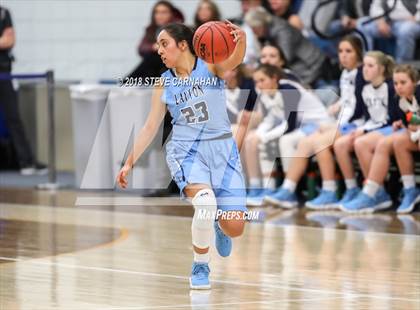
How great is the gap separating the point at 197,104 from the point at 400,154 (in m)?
3.97

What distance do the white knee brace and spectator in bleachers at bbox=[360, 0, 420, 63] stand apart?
5124mm

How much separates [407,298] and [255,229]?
313cm

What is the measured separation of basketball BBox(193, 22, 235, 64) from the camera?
6422 millimetres

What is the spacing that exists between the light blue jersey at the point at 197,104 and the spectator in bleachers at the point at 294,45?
486 centimetres

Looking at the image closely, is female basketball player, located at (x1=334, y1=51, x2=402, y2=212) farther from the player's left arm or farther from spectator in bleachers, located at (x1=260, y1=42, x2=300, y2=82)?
the player's left arm

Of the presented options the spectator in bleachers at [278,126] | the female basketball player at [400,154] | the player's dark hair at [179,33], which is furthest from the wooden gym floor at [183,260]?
the player's dark hair at [179,33]

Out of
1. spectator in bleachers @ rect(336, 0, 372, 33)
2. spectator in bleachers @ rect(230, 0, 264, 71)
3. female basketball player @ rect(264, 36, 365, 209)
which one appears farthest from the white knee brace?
spectator in bleachers @ rect(336, 0, 372, 33)

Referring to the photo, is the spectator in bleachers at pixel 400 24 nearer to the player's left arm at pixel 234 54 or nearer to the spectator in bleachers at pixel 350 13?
the spectator in bleachers at pixel 350 13

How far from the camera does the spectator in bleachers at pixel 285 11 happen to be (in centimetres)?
1166

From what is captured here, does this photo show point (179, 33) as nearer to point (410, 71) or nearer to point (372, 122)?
point (410, 71)

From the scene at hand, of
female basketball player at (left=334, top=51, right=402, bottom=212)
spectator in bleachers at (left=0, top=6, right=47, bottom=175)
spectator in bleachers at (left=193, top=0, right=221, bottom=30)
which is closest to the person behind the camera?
female basketball player at (left=334, top=51, right=402, bottom=212)

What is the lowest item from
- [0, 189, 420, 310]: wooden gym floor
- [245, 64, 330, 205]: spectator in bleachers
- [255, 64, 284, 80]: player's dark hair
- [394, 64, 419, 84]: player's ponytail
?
[0, 189, 420, 310]: wooden gym floor

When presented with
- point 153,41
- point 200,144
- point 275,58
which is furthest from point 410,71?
point 200,144

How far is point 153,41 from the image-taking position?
12133 mm
